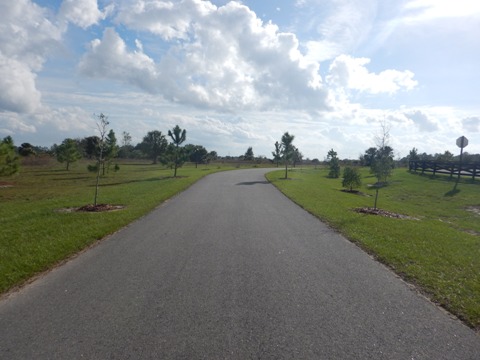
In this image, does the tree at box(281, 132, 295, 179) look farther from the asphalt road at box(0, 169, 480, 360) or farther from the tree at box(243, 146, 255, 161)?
the tree at box(243, 146, 255, 161)

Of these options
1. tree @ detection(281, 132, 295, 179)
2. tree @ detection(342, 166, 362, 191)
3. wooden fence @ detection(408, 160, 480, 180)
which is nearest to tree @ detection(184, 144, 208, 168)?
tree @ detection(281, 132, 295, 179)

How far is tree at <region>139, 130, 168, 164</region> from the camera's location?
297 feet

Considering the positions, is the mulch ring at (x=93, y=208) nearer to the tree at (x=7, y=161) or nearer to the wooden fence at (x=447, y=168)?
the tree at (x=7, y=161)

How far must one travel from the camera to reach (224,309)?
4.69 metres

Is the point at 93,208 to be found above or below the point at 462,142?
below

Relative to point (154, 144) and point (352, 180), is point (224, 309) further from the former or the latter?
point (154, 144)

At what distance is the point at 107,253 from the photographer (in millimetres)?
7555

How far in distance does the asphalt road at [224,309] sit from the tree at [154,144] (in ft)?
270

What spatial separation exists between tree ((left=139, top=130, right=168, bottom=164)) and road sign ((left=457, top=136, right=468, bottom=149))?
69.2 m

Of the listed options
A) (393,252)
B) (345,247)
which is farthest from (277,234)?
(393,252)

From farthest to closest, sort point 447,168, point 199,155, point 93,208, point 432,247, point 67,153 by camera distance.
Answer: point 199,155
point 67,153
point 447,168
point 93,208
point 432,247

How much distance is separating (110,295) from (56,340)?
4.27 ft

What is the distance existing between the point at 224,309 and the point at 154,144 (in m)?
90.8

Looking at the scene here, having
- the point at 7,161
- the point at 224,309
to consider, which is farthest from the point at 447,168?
the point at 7,161
